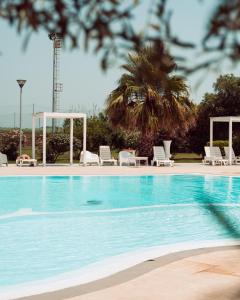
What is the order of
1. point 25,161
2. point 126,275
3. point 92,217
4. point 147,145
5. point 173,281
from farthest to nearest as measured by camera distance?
1. point 147,145
2. point 25,161
3. point 92,217
4. point 126,275
5. point 173,281

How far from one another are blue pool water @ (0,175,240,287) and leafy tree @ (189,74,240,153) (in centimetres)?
1426

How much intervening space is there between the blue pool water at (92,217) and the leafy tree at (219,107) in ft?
46.8

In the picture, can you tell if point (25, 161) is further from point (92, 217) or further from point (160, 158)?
point (92, 217)

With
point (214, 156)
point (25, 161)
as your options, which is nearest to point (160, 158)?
point (214, 156)

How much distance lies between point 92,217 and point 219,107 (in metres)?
24.5

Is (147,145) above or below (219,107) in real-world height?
below

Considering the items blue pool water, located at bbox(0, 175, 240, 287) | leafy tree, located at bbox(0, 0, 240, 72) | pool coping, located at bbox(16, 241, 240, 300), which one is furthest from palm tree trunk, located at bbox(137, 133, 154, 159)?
leafy tree, located at bbox(0, 0, 240, 72)

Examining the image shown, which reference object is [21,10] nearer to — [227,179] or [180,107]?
[227,179]

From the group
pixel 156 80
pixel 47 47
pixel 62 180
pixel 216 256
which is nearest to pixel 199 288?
pixel 216 256

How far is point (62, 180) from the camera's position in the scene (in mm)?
17344

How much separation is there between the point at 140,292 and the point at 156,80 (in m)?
3.35

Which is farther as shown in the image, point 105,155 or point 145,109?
point 145,109

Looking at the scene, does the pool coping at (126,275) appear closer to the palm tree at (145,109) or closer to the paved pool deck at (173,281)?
the paved pool deck at (173,281)

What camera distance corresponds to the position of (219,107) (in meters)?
33.6
